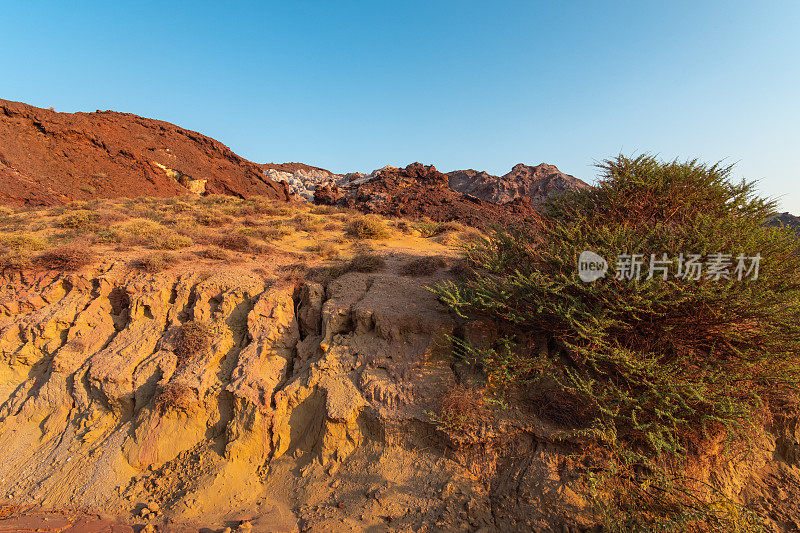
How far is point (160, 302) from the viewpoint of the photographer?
6.06 metres

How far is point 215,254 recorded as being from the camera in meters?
7.48

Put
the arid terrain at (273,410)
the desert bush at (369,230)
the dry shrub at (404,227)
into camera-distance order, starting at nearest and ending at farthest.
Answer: the arid terrain at (273,410) → the desert bush at (369,230) → the dry shrub at (404,227)

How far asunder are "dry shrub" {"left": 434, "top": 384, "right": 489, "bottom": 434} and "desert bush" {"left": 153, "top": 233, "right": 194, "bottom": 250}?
6874 mm

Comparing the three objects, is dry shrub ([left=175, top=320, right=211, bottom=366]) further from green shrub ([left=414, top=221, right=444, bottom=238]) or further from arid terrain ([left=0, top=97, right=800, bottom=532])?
green shrub ([left=414, top=221, right=444, bottom=238])

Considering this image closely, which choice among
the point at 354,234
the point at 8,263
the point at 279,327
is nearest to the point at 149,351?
the point at 279,327

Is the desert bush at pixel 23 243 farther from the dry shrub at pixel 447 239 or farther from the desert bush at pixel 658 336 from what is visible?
the dry shrub at pixel 447 239

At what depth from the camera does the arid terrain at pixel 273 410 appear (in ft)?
12.4

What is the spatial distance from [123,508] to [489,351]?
→ 183 inches

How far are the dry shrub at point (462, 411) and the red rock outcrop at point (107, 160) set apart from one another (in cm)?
1955

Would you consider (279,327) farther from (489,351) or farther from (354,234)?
(354,234)

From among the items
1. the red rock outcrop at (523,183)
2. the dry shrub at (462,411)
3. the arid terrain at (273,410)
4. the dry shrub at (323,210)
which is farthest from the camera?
the red rock outcrop at (523,183)

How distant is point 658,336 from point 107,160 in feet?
83.9

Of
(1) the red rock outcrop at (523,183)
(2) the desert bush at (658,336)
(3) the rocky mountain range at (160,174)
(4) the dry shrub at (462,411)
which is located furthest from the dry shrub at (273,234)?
(1) the red rock outcrop at (523,183)

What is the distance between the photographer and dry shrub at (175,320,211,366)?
5355 millimetres
